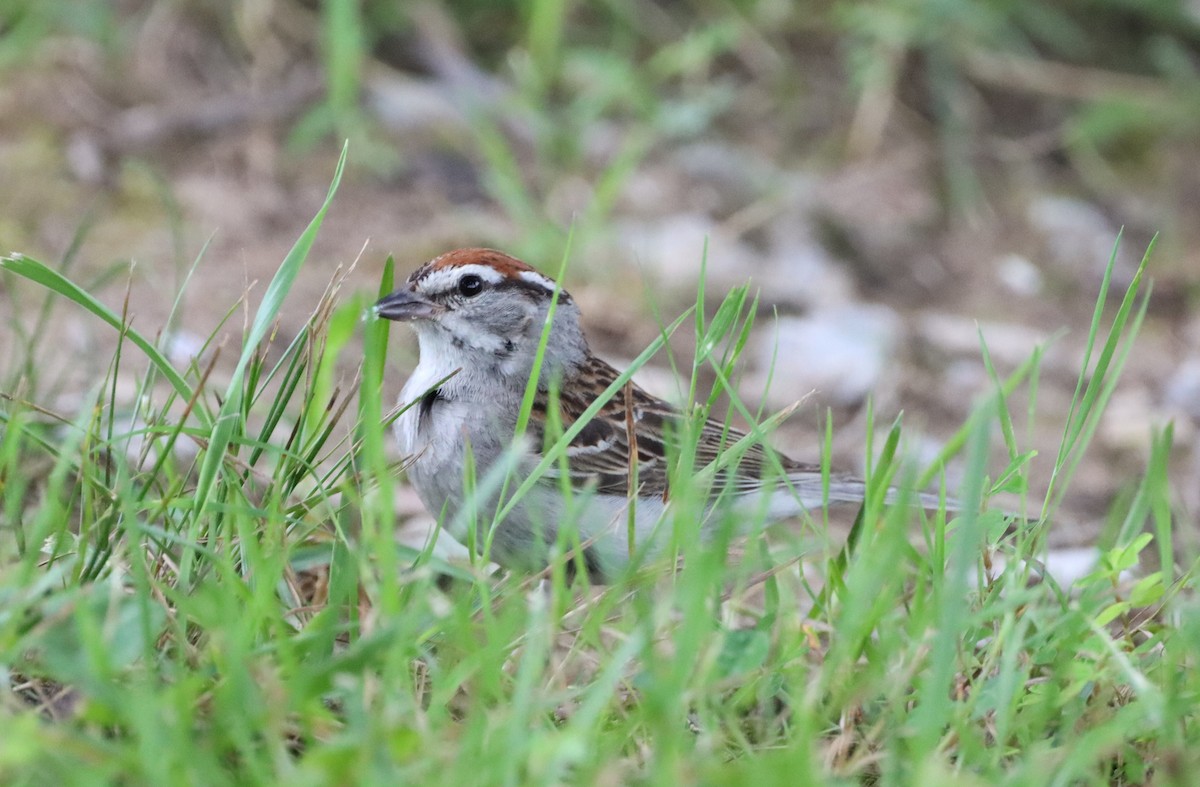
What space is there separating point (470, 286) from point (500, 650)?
1576mm

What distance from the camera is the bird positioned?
10.5 feet

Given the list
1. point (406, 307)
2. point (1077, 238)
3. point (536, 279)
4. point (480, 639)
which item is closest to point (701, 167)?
point (1077, 238)

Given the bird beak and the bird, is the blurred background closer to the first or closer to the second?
the bird

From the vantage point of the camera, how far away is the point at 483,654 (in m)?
2.07

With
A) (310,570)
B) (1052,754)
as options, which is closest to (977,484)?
(1052,754)

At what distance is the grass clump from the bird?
325mm

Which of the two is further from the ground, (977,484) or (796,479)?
(977,484)

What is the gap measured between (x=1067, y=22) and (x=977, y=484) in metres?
4.87

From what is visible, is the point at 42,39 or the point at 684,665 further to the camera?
the point at 42,39

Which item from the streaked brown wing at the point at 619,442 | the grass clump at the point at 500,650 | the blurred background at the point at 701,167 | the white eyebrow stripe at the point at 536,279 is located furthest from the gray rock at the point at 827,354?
the grass clump at the point at 500,650

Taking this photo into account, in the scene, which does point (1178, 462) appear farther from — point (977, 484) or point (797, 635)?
point (977, 484)

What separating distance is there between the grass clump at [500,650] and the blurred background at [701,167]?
1.86 meters

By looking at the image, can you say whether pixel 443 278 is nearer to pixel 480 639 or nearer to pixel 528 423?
pixel 528 423

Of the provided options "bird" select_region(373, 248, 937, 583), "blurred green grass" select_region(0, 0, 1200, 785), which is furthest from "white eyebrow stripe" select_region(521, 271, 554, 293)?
"blurred green grass" select_region(0, 0, 1200, 785)
